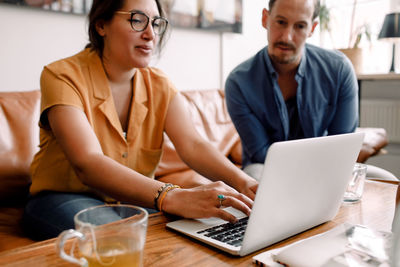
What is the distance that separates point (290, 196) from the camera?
64cm

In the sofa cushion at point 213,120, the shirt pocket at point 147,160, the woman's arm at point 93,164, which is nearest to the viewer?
the woman's arm at point 93,164

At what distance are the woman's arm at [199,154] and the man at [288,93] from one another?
0.41 m

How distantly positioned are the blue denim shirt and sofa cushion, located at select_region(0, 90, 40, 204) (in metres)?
0.89

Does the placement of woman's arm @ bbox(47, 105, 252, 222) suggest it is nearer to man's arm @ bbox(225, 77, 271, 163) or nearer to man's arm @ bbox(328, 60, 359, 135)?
man's arm @ bbox(225, 77, 271, 163)

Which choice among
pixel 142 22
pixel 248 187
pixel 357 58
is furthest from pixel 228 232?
pixel 357 58

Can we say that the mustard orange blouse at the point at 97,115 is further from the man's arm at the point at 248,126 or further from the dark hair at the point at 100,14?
the man's arm at the point at 248,126

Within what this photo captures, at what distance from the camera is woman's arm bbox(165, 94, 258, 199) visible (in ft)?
3.31

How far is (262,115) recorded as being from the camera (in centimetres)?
169

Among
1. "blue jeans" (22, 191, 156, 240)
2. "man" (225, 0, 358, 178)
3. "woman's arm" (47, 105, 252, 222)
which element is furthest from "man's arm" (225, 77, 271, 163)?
"woman's arm" (47, 105, 252, 222)

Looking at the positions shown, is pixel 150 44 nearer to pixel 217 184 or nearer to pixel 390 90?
pixel 217 184

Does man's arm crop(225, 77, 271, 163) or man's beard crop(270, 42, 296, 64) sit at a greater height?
man's beard crop(270, 42, 296, 64)

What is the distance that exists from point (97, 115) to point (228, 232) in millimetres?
724

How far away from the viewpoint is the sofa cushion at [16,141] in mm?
1441

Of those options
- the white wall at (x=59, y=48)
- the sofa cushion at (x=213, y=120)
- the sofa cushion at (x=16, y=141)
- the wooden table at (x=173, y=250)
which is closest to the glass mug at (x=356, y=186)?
the wooden table at (x=173, y=250)
